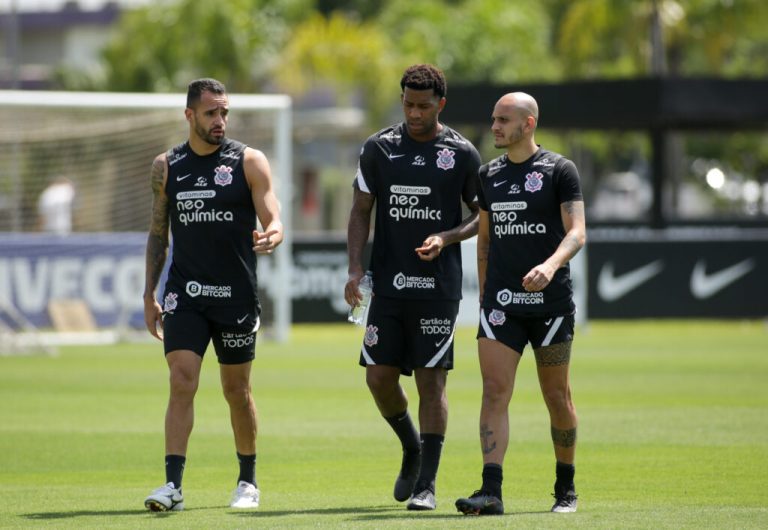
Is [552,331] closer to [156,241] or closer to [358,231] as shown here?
[358,231]

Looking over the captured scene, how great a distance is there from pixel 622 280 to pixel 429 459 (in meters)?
20.2

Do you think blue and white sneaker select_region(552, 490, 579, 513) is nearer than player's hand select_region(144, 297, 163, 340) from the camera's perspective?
Yes

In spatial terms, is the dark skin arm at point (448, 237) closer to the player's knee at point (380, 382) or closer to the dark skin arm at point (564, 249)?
the dark skin arm at point (564, 249)

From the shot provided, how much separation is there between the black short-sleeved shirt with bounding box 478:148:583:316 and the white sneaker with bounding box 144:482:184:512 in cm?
206

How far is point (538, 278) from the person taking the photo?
860 centimetres

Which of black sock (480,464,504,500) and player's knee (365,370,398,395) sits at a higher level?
player's knee (365,370,398,395)

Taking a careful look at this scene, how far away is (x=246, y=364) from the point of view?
9586 millimetres

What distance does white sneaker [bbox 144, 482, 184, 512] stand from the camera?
9.08m

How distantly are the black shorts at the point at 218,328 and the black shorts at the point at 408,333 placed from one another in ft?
2.33

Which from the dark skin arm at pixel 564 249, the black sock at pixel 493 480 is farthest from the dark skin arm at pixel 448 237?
the black sock at pixel 493 480

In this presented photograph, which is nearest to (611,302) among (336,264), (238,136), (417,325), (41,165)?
(336,264)

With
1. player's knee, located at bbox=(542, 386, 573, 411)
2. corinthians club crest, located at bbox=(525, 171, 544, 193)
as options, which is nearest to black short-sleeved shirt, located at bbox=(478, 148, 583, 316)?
corinthians club crest, located at bbox=(525, 171, 544, 193)

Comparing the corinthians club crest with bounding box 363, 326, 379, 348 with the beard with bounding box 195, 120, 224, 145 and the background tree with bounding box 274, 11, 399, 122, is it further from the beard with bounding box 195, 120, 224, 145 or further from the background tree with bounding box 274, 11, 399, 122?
the background tree with bounding box 274, 11, 399, 122

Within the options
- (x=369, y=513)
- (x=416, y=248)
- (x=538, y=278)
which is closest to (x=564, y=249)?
(x=538, y=278)
